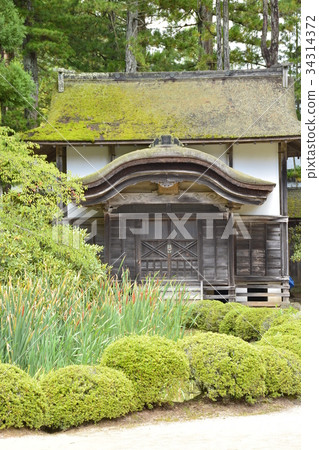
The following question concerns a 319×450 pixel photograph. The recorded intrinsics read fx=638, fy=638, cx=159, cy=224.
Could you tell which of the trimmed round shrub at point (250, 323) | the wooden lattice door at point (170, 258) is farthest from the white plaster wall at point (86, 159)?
the trimmed round shrub at point (250, 323)

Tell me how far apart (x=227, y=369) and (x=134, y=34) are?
1995 centimetres

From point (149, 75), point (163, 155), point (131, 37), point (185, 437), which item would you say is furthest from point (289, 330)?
point (131, 37)

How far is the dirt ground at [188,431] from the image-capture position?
16.3ft

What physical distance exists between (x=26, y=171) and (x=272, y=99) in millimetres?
10126

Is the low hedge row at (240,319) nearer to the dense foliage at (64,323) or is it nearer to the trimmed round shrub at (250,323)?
the trimmed round shrub at (250,323)

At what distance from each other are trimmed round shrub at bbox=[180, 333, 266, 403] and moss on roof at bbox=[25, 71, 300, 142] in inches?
412

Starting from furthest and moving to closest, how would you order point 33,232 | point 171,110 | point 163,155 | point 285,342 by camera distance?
point 171,110 → point 163,155 → point 33,232 → point 285,342

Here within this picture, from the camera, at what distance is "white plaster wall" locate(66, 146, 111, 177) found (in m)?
16.9

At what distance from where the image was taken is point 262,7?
24172 millimetres

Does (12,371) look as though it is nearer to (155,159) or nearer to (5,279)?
(5,279)

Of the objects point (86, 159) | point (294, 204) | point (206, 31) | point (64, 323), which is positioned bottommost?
point (64, 323)

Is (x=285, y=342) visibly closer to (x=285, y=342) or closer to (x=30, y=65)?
(x=285, y=342)

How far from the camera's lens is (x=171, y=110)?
696 inches

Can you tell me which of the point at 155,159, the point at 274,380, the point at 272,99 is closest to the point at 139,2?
the point at 272,99
